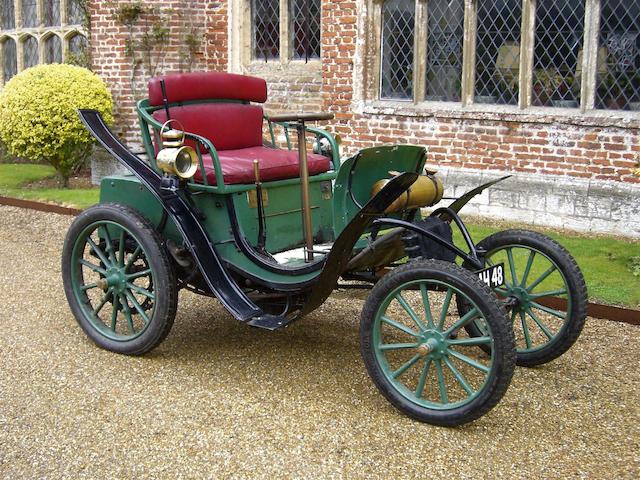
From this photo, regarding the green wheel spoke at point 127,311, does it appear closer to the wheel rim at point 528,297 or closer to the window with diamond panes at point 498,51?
the wheel rim at point 528,297

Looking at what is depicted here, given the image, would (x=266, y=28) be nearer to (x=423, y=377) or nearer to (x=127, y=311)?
(x=127, y=311)

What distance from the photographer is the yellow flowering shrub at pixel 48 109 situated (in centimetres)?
995

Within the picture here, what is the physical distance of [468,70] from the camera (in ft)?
28.2

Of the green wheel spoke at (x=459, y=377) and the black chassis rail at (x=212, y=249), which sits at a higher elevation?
the black chassis rail at (x=212, y=249)

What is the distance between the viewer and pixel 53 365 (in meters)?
4.71

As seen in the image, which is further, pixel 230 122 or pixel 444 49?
pixel 444 49

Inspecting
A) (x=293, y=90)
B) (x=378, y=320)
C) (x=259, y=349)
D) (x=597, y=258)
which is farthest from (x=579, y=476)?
(x=293, y=90)

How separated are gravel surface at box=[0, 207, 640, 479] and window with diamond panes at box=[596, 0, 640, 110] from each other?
3067mm

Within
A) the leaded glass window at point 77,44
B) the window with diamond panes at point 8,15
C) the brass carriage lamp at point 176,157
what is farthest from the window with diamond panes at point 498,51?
the window with diamond panes at point 8,15

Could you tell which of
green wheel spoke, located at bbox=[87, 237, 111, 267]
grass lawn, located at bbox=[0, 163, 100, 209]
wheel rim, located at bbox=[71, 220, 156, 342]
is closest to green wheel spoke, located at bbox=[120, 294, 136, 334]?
wheel rim, located at bbox=[71, 220, 156, 342]

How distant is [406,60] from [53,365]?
5617 mm

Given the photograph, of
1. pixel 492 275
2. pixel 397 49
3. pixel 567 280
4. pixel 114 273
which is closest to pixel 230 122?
pixel 114 273

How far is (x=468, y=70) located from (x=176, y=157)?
496 cm

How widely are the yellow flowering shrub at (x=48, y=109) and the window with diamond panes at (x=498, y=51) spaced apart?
14.7 ft
